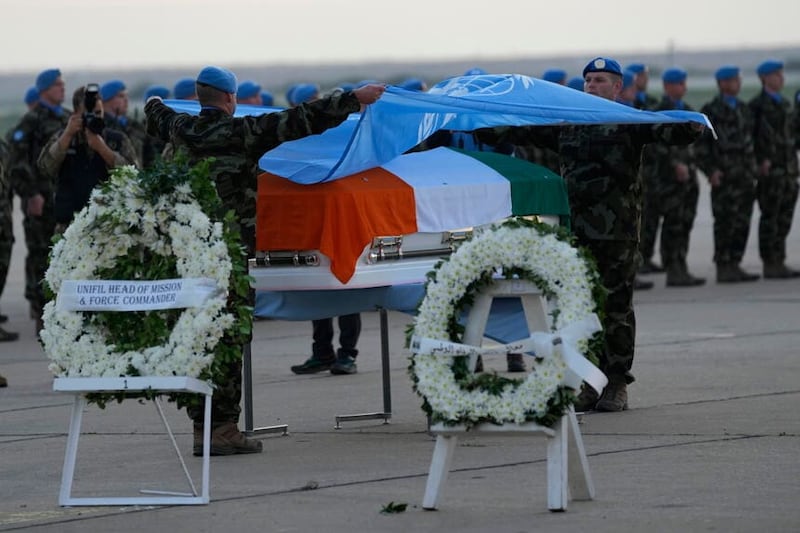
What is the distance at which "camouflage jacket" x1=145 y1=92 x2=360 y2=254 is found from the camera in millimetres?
8859

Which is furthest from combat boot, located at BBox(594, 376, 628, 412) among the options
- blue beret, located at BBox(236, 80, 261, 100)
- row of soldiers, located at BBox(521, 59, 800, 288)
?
row of soldiers, located at BBox(521, 59, 800, 288)

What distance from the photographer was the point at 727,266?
19.9 m

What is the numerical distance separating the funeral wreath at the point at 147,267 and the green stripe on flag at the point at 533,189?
2.39 metres

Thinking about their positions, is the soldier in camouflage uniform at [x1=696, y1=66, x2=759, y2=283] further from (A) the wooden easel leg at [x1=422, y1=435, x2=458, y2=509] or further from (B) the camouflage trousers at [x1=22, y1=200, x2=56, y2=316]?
(A) the wooden easel leg at [x1=422, y1=435, x2=458, y2=509]

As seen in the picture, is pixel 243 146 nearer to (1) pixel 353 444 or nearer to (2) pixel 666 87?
(1) pixel 353 444

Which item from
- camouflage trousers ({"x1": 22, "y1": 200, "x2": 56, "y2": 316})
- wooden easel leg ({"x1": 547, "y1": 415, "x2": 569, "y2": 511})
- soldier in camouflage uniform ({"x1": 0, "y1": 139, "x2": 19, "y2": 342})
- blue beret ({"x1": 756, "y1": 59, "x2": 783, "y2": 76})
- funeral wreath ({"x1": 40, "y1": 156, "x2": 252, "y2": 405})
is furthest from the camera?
blue beret ({"x1": 756, "y1": 59, "x2": 783, "y2": 76})

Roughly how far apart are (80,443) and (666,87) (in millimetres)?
11122

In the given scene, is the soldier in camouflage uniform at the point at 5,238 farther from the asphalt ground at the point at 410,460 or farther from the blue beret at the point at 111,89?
the asphalt ground at the point at 410,460

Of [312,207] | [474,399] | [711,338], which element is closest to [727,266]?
[711,338]

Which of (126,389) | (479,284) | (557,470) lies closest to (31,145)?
(126,389)

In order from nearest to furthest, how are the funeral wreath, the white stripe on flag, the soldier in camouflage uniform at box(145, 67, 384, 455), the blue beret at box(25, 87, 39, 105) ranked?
1. the funeral wreath
2. the soldier in camouflage uniform at box(145, 67, 384, 455)
3. the white stripe on flag
4. the blue beret at box(25, 87, 39, 105)

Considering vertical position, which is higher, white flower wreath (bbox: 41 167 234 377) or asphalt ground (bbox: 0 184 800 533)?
white flower wreath (bbox: 41 167 234 377)

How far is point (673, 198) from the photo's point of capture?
785 inches

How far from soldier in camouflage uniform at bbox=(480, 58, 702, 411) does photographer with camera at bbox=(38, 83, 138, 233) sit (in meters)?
5.23
